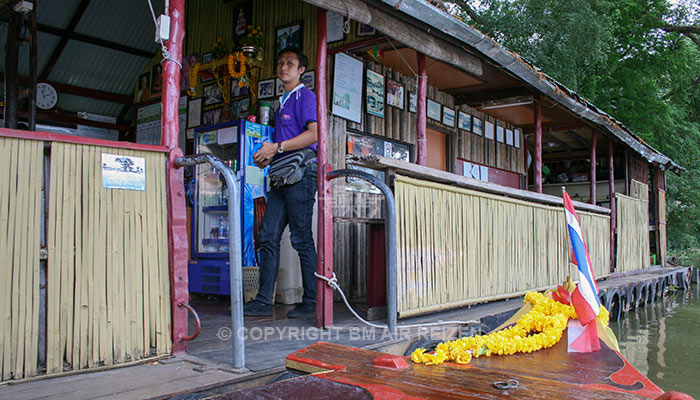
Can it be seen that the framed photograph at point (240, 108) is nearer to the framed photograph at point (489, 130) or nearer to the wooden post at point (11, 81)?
the wooden post at point (11, 81)

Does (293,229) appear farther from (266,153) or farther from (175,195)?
(175,195)

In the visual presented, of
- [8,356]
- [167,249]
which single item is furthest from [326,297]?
[8,356]

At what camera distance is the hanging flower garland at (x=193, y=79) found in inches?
303

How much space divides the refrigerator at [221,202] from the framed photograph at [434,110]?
11.1ft

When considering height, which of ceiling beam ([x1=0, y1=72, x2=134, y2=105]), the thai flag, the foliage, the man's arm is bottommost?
the thai flag

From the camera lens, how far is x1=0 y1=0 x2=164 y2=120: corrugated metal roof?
7691mm

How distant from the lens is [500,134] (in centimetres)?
1160

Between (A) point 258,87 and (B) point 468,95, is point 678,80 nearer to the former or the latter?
(B) point 468,95

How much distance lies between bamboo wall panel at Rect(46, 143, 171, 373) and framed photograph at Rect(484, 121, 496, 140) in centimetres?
860

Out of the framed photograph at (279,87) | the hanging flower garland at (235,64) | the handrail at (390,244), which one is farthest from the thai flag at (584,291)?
the hanging flower garland at (235,64)

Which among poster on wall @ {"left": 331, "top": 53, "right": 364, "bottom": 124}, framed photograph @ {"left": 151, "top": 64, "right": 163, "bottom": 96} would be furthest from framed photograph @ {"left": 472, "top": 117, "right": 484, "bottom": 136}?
framed photograph @ {"left": 151, "top": 64, "right": 163, "bottom": 96}

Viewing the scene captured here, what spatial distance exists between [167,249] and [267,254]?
5.31 feet

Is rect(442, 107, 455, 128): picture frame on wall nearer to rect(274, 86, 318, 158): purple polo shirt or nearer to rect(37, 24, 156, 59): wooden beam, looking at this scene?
rect(274, 86, 318, 158): purple polo shirt

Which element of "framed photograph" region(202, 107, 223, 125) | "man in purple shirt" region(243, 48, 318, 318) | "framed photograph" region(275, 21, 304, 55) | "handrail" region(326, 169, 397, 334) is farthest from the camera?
"framed photograph" region(202, 107, 223, 125)
